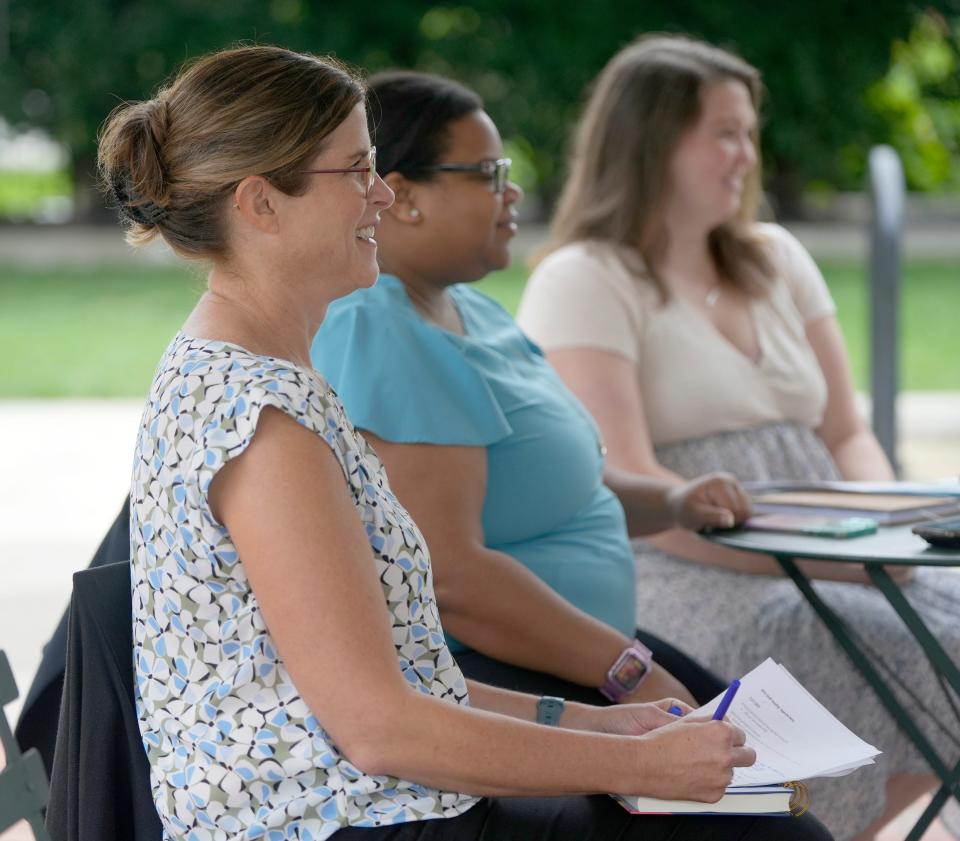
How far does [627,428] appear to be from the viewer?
300 centimetres

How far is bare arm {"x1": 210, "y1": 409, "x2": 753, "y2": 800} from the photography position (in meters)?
1.52

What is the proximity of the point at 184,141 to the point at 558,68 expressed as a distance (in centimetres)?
1736

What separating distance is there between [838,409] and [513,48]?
15.8 m

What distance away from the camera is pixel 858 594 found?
3016 mm

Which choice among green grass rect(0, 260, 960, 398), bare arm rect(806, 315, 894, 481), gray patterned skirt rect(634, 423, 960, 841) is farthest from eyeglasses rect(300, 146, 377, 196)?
green grass rect(0, 260, 960, 398)

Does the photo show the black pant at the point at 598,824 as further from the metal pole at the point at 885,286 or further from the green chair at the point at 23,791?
the metal pole at the point at 885,286

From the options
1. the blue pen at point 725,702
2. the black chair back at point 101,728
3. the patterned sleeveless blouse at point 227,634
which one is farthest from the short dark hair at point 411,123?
the blue pen at point 725,702

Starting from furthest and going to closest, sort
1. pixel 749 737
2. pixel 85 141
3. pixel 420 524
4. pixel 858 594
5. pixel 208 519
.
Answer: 1. pixel 85 141
2. pixel 858 594
3. pixel 420 524
4. pixel 749 737
5. pixel 208 519

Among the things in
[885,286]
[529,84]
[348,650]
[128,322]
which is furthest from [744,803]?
[529,84]

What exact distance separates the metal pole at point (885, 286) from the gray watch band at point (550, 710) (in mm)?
3370

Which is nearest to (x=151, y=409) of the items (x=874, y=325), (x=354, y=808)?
(x=354, y=808)

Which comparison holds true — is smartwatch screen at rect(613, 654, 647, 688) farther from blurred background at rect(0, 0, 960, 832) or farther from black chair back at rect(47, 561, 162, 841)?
blurred background at rect(0, 0, 960, 832)

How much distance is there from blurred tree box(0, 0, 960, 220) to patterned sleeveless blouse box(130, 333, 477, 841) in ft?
54.3

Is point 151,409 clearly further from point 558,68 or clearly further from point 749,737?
point 558,68
